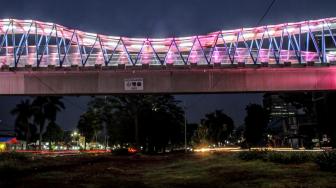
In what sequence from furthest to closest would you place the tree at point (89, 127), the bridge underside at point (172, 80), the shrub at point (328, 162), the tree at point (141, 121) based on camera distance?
the tree at point (89, 127) → the tree at point (141, 121) → the bridge underside at point (172, 80) → the shrub at point (328, 162)

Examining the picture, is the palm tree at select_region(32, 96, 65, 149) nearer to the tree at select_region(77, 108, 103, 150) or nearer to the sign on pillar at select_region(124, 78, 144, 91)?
the tree at select_region(77, 108, 103, 150)

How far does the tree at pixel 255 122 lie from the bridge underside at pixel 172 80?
10606cm

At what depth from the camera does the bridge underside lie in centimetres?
4188

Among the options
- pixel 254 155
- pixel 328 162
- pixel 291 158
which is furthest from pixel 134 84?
pixel 328 162

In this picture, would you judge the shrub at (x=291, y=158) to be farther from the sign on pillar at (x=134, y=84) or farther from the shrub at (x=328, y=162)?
the sign on pillar at (x=134, y=84)

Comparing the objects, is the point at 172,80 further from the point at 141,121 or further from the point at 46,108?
the point at 46,108

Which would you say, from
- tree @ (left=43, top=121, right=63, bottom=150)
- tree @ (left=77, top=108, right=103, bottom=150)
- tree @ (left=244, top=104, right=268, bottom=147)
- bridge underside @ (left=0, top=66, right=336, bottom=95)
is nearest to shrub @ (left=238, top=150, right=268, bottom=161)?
bridge underside @ (left=0, top=66, right=336, bottom=95)

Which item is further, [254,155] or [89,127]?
[89,127]

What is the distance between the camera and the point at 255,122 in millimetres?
147250

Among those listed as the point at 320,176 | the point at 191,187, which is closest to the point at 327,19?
the point at 320,176

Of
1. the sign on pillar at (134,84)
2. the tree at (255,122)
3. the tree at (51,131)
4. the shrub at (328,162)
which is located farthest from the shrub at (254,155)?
the tree at (255,122)

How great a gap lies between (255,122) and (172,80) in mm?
109166

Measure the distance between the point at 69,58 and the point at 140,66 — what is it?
1088cm

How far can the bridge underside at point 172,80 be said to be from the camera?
4188 centimetres
